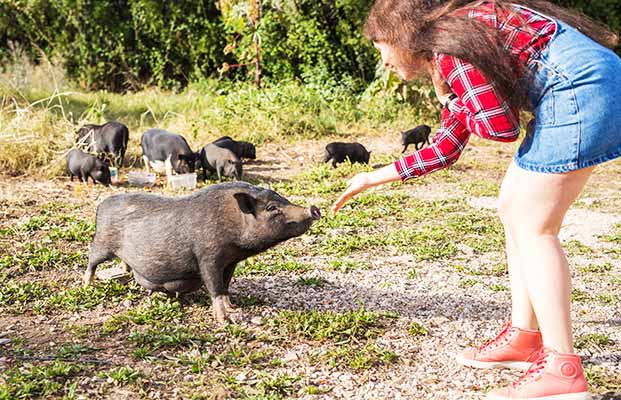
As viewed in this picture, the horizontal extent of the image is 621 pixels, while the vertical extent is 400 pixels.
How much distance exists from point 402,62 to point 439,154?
546mm

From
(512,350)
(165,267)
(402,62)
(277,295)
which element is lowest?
(277,295)

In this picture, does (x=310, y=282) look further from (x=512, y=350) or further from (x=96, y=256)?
(x=512, y=350)

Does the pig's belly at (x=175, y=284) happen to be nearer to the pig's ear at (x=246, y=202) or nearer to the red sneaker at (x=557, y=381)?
the pig's ear at (x=246, y=202)

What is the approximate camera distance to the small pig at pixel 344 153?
29.4 ft

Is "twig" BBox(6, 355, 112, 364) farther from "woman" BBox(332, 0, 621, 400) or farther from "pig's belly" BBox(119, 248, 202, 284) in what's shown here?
"woman" BBox(332, 0, 621, 400)

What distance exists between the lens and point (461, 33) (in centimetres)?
295

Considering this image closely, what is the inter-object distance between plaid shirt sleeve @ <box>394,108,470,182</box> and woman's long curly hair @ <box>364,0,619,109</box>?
0.48 metres

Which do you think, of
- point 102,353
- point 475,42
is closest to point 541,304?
point 475,42

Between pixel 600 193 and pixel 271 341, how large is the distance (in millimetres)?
5293

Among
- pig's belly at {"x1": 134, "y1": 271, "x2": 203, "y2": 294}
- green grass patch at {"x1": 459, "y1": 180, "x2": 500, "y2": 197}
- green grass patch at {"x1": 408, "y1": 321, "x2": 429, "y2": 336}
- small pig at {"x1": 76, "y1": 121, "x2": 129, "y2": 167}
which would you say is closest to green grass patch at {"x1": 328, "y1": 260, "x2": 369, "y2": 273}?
green grass patch at {"x1": 408, "y1": 321, "x2": 429, "y2": 336}

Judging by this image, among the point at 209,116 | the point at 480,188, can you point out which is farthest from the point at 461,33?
the point at 209,116

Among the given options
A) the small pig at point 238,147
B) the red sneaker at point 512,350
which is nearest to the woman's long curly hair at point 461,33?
the red sneaker at point 512,350

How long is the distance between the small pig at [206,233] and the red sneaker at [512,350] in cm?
122

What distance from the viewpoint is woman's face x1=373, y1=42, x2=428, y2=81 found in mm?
3229
